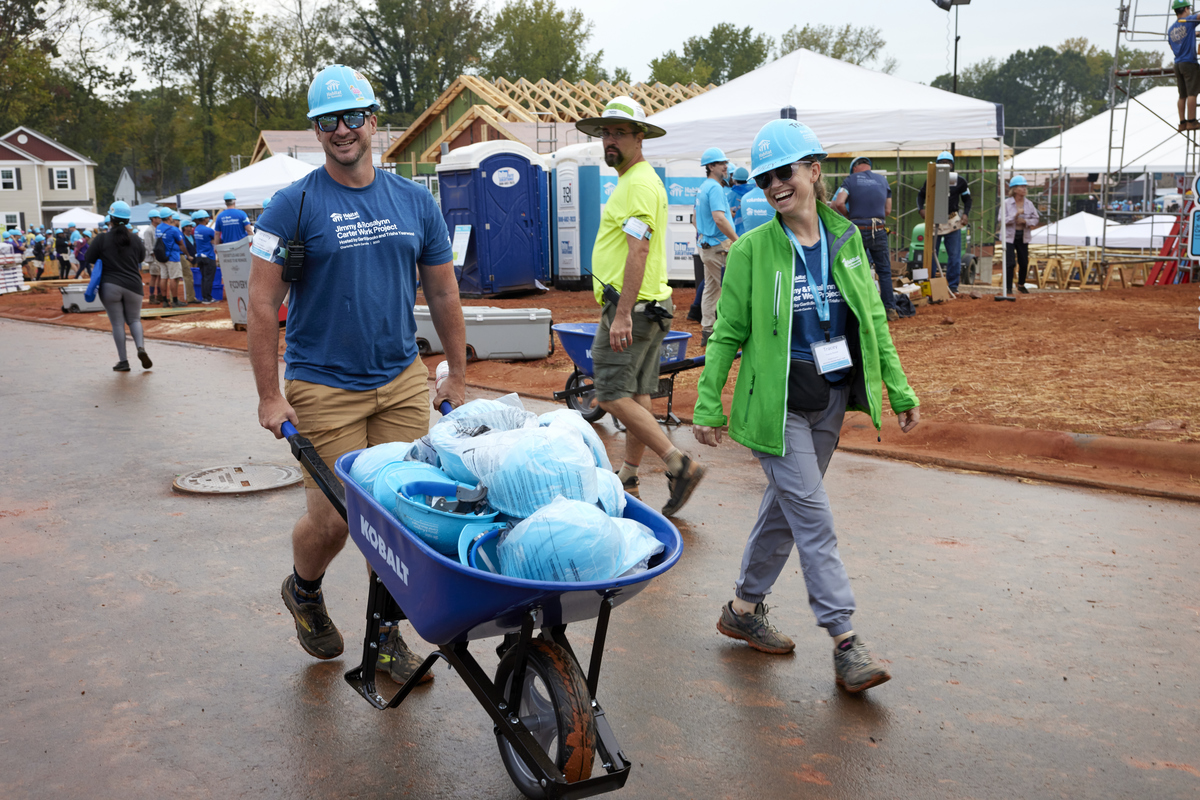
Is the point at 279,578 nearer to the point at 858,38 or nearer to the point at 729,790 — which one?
the point at 729,790

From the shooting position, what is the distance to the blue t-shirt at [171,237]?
823 inches

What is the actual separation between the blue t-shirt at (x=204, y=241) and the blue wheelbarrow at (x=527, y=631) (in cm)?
2003

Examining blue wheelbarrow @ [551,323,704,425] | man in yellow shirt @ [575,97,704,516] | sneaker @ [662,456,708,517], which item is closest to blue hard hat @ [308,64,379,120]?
man in yellow shirt @ [575,97,704,516]

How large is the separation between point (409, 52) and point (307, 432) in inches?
3025

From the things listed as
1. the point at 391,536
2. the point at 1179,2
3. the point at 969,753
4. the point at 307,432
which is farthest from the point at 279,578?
the point at 1179,2

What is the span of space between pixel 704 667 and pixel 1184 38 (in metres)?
16.5

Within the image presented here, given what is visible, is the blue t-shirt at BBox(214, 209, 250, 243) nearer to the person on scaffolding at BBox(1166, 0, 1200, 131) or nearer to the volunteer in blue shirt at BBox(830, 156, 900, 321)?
the volunteer in blue shirt at BBox(830, 156, 900, 321)

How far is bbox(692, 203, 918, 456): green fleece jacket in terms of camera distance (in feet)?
13.0

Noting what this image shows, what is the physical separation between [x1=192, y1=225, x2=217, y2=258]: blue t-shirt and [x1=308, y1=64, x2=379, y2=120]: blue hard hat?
758 inches

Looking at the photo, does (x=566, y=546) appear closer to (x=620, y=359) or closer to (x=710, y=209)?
(x=620, y=359)

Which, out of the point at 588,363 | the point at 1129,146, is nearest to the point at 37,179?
the point at 1129,146

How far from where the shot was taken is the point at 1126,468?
7098 millimetres

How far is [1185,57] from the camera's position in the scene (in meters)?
16.6

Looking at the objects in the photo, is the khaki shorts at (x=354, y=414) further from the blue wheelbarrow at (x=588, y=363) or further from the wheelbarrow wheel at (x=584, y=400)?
the wheelbarrow wheel at (x=584, y=400)
